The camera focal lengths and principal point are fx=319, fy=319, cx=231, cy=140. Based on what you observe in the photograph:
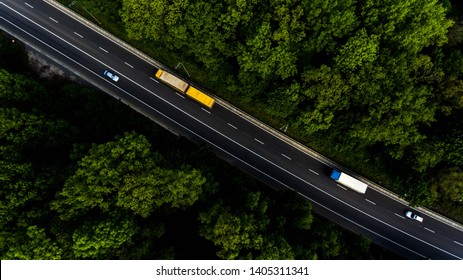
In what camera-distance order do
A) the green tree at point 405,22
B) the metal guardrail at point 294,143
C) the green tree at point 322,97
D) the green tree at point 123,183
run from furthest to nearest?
the metal guardrail at point 294,143 < the green tree at point 322,97 < the green tree at point 405,22 < the green tree at point 123,183

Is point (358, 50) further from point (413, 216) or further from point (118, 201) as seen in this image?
point (118, 201)

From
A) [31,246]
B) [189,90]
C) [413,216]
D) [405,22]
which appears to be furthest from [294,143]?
[31,246]

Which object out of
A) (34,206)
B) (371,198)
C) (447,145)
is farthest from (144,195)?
(447,145)

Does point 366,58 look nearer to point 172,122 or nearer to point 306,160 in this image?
point 306,160

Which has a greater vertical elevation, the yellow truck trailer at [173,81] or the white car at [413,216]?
the yellow truck trailer at [173,81]

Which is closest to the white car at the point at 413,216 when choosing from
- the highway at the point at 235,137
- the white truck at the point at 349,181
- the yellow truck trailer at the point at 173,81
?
the highway at the point at 235,137

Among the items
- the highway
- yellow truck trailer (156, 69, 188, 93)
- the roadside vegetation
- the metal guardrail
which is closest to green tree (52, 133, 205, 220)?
the roadside vegetation

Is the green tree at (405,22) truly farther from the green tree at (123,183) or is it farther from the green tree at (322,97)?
the green tree at (123,183)
